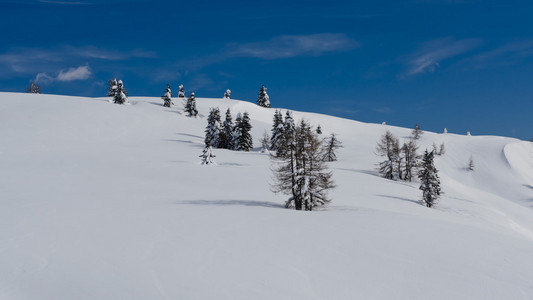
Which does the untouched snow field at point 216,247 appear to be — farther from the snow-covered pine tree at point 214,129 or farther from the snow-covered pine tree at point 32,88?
the snow-covered pine tree at point 32,88

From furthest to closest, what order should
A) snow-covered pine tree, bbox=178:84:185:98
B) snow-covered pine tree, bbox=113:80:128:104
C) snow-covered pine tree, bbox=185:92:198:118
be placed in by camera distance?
snow-covered pine tree, bbox=178:84:185:98
snow-covered pine tree, bbox=113:80:128:104
snow-covered pine tree, bbox=185:92:198:118

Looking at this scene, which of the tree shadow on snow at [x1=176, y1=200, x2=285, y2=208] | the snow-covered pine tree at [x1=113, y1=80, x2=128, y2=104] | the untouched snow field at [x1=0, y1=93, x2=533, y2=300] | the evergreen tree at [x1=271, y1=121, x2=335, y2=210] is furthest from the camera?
the snow-covered pine tree at [x1=113, y1=80, x2=128, y2=104]

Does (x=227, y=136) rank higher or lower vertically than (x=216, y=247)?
higher

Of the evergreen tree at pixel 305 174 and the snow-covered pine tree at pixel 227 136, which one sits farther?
the snow-covered pine tree at pixel 227 136

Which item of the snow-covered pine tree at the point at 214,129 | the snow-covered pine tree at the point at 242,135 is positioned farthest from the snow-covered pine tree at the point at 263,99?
the snow-covered pine tree at the point at 214,129

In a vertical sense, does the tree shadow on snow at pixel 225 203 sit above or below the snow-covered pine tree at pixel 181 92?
below

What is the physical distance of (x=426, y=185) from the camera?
3534cm

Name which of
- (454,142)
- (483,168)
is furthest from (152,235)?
(454,142)

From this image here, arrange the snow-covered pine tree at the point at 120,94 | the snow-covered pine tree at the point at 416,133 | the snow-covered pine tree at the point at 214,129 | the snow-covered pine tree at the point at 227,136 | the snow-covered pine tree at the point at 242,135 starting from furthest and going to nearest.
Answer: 1. the snow-covered pine tree at the point at 416,133
2. the snow-covered pine tree at the point at 120,94
3. the snow-covered pine tree at the point at 227,136
4. the snow-covered pine tree at the point at 242,135
5. the snow-covered pine tree at the point at 214,129

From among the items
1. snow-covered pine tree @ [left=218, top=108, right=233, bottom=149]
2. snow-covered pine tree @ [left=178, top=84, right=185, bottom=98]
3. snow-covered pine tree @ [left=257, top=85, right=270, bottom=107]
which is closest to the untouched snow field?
snow-covered pine tree @ [left=218, top=108, right=233, bottom=149]

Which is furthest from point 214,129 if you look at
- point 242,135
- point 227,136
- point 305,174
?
point 305,174

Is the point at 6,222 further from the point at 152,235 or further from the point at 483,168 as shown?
the point at 483,168

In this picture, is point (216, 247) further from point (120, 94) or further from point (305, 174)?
point (120, 94)

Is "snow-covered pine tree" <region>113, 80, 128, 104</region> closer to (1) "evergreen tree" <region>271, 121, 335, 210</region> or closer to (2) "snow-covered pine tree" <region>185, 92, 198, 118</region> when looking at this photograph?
(2) "snow-covered pine tree" <region>185, 92, 198, 118</region>
